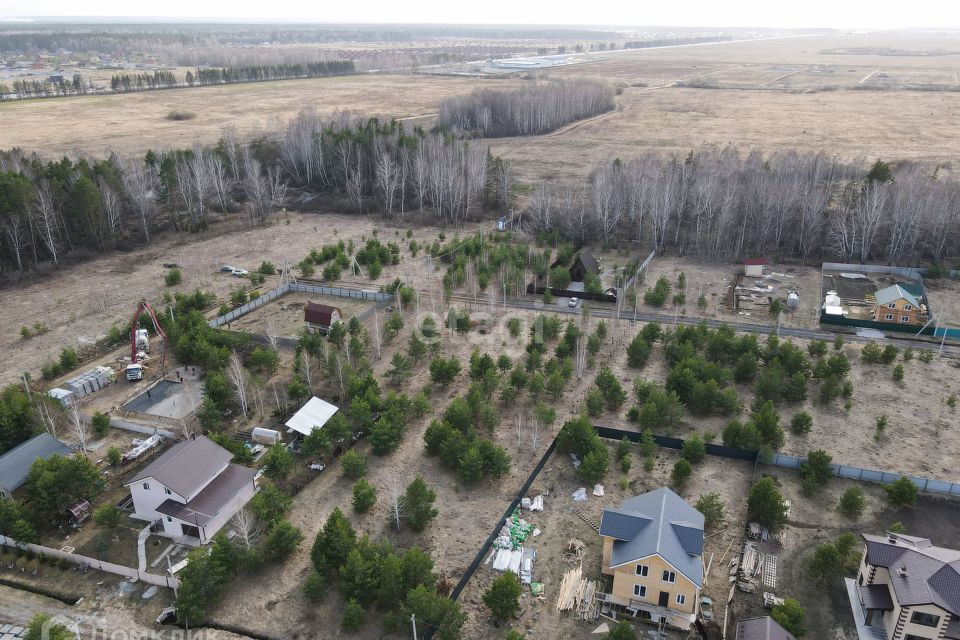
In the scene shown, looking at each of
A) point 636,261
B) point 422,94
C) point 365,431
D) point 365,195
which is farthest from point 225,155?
point 422,94

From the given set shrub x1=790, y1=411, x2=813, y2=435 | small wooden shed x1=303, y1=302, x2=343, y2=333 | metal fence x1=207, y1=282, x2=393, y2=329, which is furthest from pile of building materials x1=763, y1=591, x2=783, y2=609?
metal fence x1=207, y1=282, x2=393, y2=329

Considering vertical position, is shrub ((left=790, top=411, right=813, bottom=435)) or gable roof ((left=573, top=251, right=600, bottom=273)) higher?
gable roof ((left=573, top=251, right=600, bottom=273))

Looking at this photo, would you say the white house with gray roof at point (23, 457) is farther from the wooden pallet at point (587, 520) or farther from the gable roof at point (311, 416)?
the wooden pallet at point (587, 520)

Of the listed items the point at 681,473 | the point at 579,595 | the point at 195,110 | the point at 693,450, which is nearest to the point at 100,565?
the point at 579,595

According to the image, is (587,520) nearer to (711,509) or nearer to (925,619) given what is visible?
(711,509)

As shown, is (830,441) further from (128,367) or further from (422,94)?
(422,94)

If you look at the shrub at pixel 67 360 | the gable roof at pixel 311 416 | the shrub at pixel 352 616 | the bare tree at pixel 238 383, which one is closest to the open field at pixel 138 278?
the shrub at pixel 67 360

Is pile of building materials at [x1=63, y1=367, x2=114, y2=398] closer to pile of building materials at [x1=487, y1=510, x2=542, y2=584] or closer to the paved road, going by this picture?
the paved road
